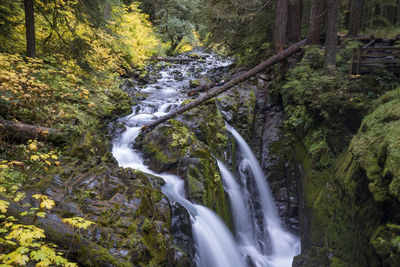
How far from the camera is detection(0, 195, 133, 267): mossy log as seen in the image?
111 inches

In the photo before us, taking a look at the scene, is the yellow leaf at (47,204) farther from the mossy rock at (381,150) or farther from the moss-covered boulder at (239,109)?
the moss-covered boulder at (239,109)

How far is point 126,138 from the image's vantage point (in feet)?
28.9

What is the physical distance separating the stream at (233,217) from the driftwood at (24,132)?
7.63 ft

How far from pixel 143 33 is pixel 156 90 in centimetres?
836

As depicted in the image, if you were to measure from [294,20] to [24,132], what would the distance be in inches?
550

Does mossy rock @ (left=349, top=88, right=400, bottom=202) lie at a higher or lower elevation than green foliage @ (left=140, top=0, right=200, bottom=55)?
lower

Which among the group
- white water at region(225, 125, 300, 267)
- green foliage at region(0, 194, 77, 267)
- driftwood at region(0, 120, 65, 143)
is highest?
driftwood at region(0, 120, 65, 143)

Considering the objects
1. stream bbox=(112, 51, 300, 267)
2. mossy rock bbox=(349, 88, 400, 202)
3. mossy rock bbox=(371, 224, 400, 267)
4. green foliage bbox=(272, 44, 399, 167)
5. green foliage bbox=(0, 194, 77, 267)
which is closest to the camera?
green foliage bbox=(0, 194, 77, 267)

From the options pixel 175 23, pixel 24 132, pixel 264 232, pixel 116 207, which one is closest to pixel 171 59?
pixel 175 23

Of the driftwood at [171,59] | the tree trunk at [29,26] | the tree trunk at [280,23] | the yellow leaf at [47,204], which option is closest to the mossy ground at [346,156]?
the tree trunk at [280,23]

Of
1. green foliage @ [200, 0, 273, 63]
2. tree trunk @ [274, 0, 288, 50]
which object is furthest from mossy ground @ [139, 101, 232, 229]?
green foliage @ [200, 0, 273, 63]

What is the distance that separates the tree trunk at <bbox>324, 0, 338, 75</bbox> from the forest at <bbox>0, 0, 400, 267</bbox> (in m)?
0.04

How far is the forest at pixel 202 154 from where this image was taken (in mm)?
3902

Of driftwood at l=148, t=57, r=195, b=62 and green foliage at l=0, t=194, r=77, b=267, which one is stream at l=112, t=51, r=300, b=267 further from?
driftwood at l=148, t=57, r=195, b=62
